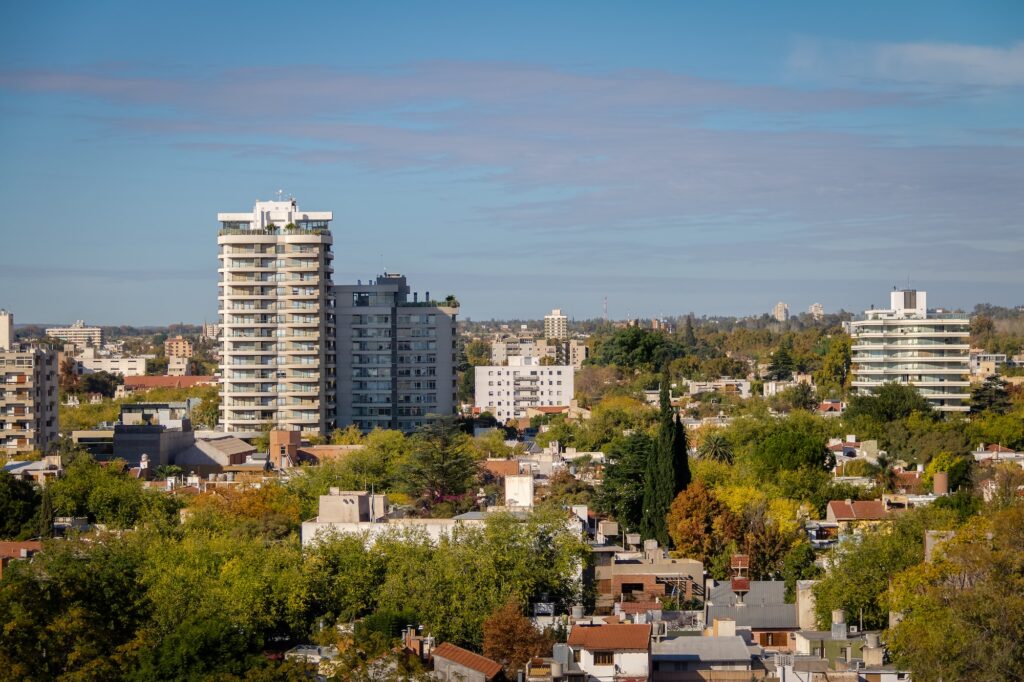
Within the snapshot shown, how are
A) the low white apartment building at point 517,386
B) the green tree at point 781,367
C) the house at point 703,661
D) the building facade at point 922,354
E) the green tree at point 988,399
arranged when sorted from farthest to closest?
the green tree at point 781,367
the low white apartment building at point 517,386
the green tree at point 988,399
the building facade at point 922,354
the house at point 703,661

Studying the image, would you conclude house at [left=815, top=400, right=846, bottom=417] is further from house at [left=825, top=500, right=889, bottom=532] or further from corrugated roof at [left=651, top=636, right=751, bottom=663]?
corrugated roof at [left=651, top=636, right=751, bottom=663]

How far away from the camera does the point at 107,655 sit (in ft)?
105

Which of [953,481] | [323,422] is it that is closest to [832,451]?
[953,481]

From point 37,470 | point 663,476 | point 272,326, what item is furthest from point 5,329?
point 663,476

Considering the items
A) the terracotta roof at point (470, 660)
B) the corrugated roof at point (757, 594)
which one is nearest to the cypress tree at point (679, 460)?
the corrugated roof at point (757, 594)

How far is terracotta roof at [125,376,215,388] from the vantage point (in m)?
145

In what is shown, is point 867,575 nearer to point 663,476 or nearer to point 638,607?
A: point 638,607

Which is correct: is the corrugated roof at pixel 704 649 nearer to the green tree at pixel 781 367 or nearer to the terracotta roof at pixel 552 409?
the terracotta roof at pixel 552 409

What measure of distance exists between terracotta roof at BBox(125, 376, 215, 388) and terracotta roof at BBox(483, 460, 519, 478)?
72.7m

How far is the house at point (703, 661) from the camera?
32.9 m

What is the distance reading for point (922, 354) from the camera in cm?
9812

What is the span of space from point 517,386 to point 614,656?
324ft

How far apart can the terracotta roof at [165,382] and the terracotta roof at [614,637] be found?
111046 mm

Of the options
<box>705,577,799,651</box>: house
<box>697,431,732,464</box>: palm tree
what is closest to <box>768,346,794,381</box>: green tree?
<box>697,431,732,464</box>: palm tree
